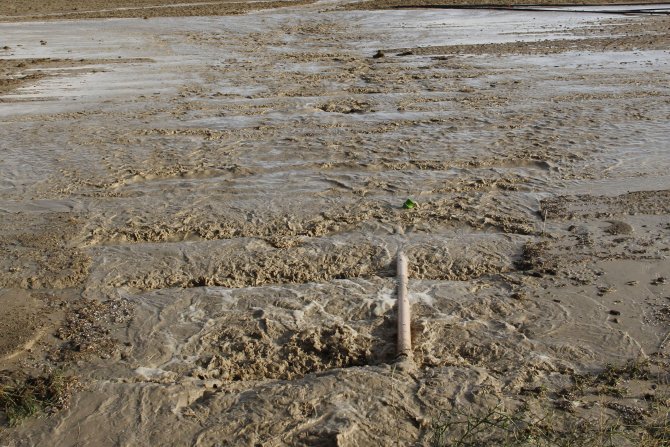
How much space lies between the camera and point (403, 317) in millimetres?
4613

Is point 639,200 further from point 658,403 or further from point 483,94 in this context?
point 483,94

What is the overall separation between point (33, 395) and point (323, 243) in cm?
255

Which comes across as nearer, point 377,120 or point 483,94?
point 377,120

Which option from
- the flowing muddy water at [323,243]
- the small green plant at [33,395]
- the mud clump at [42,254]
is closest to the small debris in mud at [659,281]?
the flowing muddy water at [323,243]

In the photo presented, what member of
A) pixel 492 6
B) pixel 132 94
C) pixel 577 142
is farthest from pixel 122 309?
pixel 492 6

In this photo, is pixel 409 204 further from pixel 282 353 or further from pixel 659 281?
pixel 282 353

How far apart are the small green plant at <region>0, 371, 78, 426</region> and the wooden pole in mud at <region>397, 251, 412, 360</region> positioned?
192 centimetres

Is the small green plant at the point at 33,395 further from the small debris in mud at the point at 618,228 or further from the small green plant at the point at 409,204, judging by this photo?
the small debris in mud at the point at 618,228

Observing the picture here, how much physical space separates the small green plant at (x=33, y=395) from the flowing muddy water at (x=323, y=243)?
0.29 feet

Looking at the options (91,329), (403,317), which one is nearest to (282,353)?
(403,317)

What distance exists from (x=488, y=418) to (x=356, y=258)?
6.75 feet

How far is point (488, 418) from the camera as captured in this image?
3764mm

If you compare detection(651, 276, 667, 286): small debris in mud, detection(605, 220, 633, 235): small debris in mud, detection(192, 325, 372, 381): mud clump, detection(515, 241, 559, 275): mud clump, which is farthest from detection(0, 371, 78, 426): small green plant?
detection(605, 220, 633, 235): small debris in mud

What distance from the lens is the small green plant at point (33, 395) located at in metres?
3.88
